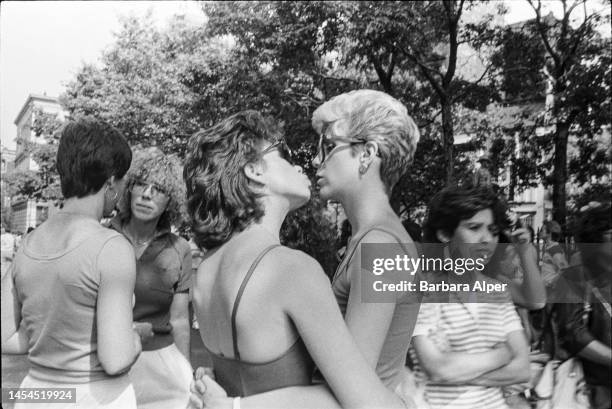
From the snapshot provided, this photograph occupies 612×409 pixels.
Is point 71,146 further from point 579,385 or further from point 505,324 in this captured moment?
point 579,385

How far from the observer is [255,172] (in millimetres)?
1197

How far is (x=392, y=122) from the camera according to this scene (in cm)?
133

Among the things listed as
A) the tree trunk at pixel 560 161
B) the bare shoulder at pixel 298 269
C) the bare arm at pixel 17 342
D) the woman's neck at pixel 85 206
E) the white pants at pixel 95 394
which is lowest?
the tree trunk at pixel 560 161

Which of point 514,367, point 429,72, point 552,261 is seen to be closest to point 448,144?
point 429,72

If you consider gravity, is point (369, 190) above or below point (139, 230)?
above

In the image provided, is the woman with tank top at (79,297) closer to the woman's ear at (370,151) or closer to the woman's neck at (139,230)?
the woman's ear at (370,151)

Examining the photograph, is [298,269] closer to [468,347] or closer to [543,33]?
[468,347]

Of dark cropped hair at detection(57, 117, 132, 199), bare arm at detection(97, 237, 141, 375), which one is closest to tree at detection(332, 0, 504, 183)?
dark cropped hair at detection(57, 117, 132, 199)

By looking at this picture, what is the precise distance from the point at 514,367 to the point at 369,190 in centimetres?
75

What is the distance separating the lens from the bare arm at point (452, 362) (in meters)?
1.59

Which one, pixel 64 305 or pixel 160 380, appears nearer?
pixel 64 305

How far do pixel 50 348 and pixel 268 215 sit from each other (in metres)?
0.74

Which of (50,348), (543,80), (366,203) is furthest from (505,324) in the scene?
(543,80)

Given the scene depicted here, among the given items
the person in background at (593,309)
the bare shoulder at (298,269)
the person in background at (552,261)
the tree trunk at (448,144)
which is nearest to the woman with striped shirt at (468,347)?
the person in background at (593,309)
